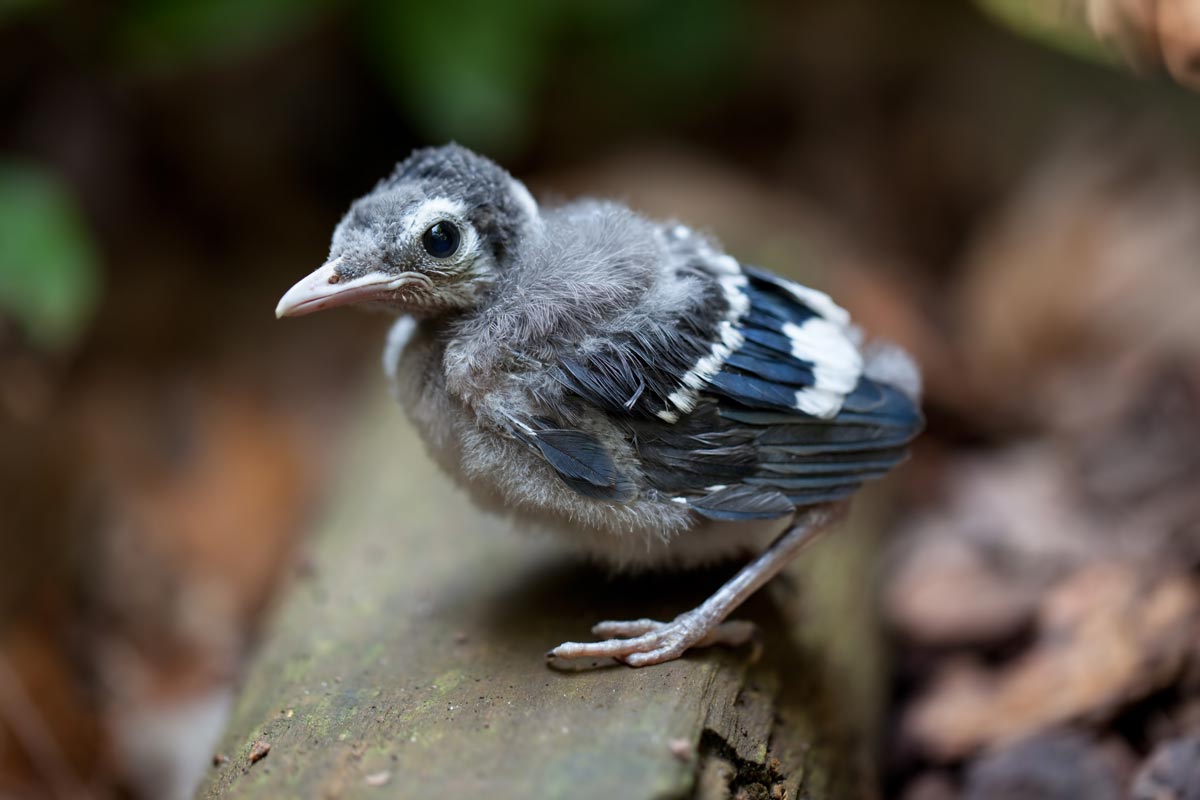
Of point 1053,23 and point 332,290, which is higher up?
point 1053,23

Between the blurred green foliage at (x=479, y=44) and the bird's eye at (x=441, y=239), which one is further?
the blurred green foliage at (x=479, y=44)

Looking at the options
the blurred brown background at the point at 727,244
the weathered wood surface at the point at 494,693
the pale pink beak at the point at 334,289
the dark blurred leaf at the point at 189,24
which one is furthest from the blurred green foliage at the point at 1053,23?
the dark blurred leaf at the point at 189,24

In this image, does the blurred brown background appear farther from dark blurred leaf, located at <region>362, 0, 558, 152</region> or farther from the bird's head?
the bird's head

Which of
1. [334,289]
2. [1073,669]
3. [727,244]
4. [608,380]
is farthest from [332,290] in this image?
[1073,669]

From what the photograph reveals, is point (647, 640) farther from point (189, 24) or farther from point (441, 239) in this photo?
point (189, 24)

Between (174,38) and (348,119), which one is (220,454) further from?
(348,119)

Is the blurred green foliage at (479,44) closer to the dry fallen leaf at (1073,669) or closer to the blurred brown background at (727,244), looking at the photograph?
the blurred brown background at (727,244)
